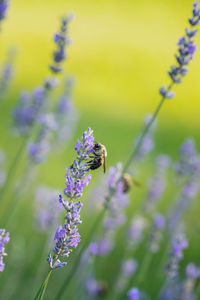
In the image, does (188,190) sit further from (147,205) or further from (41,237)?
(41,237)

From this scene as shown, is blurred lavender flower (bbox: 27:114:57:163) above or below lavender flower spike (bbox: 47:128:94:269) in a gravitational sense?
above

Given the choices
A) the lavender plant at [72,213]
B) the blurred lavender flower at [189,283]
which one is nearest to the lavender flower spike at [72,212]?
the lavender plant at [72,213]

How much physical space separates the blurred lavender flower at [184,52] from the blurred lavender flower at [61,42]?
982 mm

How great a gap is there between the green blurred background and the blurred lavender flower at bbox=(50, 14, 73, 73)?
812cm

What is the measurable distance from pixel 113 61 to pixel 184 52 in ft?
39.4

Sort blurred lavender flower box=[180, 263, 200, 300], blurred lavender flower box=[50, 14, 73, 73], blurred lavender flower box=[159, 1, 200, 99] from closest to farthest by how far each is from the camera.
→ blurred lavender flower box=[159, 1, 200, 99]
blurred lavender flower box=[50, 14, 73, 73]
blurred lavender flower box=[180, 263, 200, 300]

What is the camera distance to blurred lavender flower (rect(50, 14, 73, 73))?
3130mm

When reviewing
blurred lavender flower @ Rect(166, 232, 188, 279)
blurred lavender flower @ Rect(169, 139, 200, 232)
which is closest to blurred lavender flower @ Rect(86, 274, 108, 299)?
→ blurred lavender flower @ Rect(166, 232, 188, 279)

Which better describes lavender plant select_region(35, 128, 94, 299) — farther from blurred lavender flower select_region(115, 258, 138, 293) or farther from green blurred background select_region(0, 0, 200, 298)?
green blurred background select_region(0, 0, 200, 298)

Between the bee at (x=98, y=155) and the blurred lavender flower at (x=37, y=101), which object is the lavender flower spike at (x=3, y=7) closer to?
the blurred lavender flower at (x=37, y=101)

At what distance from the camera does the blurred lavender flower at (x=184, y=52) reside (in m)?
2.46

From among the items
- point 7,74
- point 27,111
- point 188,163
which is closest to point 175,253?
point 188,163

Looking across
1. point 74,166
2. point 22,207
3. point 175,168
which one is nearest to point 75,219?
point 74,166

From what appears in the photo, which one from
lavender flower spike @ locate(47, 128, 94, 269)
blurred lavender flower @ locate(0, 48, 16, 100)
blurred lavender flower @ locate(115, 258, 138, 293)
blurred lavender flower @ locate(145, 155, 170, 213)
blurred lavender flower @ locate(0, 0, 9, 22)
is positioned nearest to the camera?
lavender flower spike @ locate(47, 128, 94, 269)
